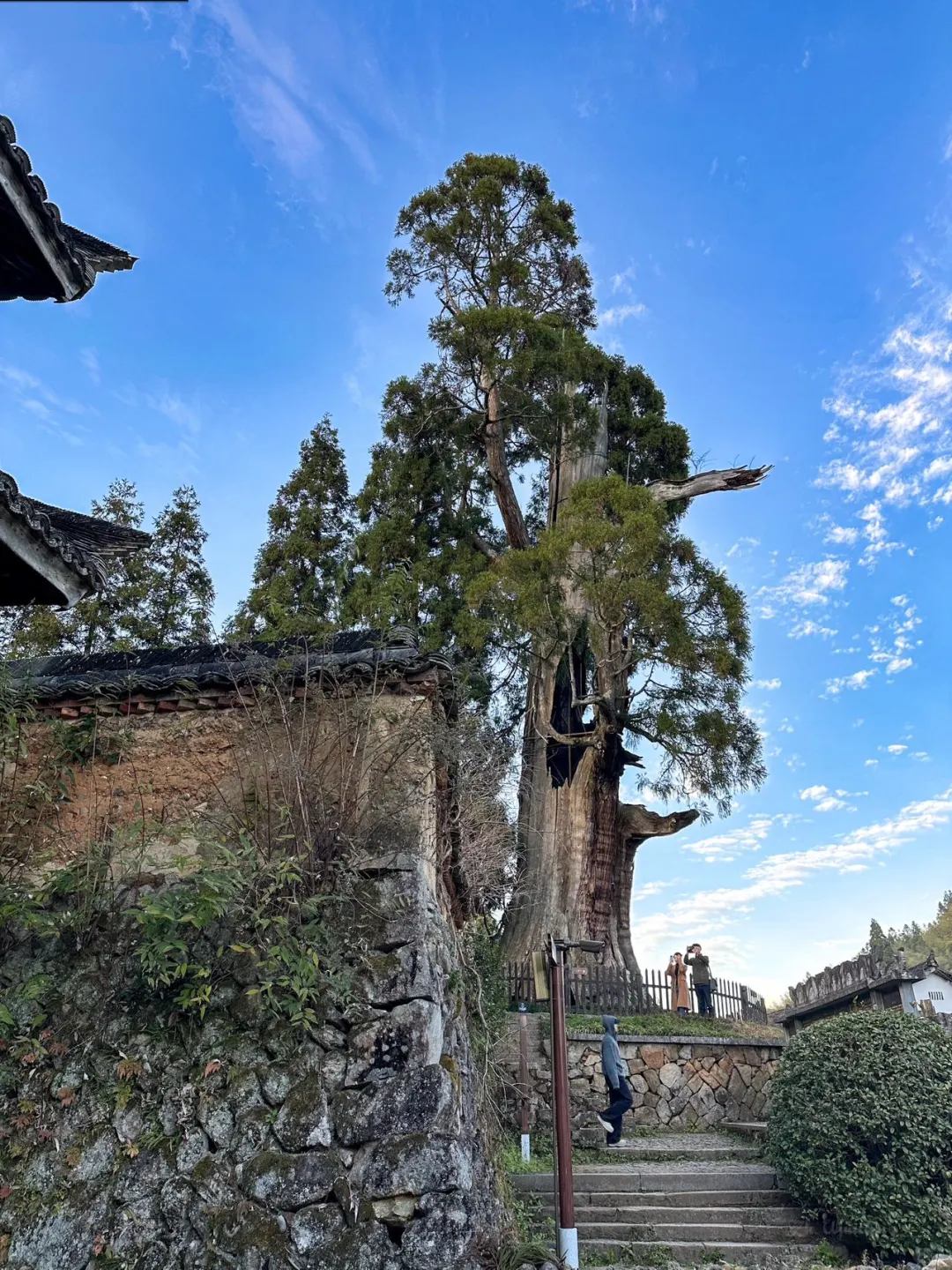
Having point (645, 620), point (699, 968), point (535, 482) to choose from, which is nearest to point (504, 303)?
point (535, 482)

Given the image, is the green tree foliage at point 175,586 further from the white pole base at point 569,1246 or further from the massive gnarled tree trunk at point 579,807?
the white pole base at point 569,1246

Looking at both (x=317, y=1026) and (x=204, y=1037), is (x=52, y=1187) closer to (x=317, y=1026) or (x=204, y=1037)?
(x=204, y=1037)

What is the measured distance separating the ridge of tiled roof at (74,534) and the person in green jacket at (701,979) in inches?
457

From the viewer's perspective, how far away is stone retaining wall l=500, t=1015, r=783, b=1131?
1138 centimetres

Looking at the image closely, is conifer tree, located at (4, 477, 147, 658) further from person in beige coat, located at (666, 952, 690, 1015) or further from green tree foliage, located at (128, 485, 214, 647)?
person in beige coat, located at (666, 952, 690, 1015)

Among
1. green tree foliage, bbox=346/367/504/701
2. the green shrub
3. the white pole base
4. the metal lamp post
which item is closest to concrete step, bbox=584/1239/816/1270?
the green shrub

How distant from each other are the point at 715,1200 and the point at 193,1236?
5880 millimetres

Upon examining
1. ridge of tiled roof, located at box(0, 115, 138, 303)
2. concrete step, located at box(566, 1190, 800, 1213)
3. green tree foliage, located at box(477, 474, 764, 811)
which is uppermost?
green tree foliage, located at box(477, 474, 764, 811)

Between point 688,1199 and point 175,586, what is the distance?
549 inches

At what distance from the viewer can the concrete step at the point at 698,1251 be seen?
23.4 ft

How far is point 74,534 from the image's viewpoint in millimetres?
6594

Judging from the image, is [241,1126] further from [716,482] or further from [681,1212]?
[716,482]

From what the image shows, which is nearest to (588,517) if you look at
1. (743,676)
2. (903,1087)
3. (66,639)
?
(743,676)

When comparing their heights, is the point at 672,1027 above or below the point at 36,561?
below
